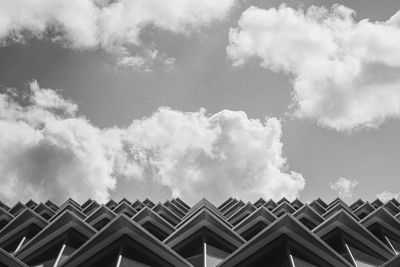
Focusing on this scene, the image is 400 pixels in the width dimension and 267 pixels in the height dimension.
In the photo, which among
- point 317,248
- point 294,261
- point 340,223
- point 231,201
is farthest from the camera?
point 231,201

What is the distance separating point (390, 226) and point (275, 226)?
1298cm

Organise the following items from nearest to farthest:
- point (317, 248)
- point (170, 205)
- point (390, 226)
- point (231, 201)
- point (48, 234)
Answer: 1. point (317, 248)
2. point (48, 234)
3. point (390, 226)
4. point (170, 205)
5. point (231, 201)

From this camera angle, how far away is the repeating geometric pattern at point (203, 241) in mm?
14531

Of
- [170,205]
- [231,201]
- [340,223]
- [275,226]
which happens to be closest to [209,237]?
[275,226]

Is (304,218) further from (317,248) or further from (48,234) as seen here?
(48,234)

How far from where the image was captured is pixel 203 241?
745 inches

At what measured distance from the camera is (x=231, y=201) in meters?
38.2

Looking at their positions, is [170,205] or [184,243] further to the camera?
[170,205]

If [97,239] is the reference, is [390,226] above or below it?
above

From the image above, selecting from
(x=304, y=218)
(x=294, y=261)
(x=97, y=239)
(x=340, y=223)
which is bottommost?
(x=294, y=261)

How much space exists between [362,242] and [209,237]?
810 cm

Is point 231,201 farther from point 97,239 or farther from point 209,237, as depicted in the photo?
point 97,239

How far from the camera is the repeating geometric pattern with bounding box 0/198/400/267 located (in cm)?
1453

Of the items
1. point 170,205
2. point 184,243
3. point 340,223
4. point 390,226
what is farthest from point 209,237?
point 170,205
